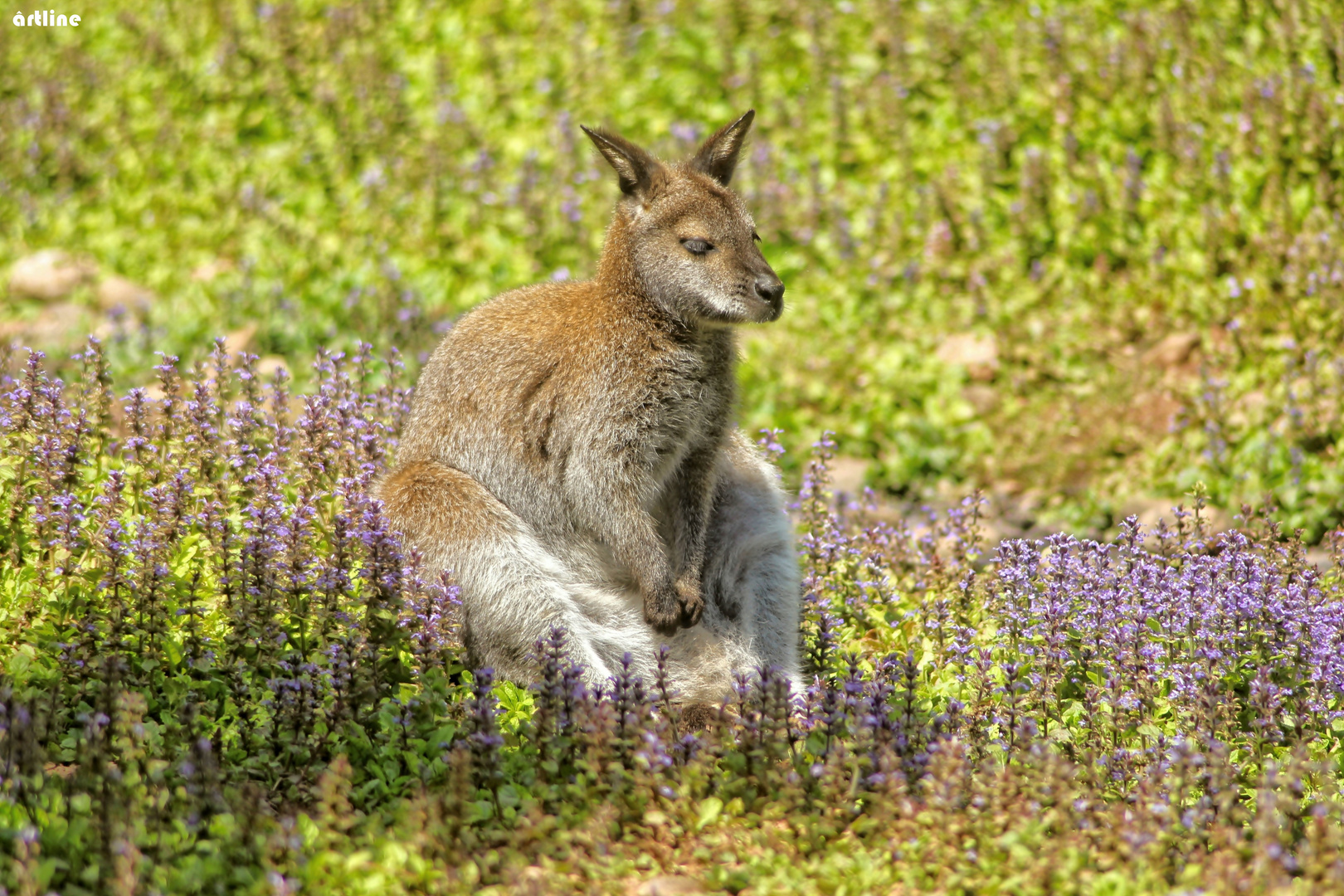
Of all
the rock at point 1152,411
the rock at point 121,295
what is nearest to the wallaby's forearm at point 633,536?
the rock at point 1152,411

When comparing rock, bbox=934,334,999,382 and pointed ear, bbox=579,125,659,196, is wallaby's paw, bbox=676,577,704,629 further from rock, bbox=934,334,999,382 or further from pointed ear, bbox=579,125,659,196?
rock, bbox=934,334,999,382

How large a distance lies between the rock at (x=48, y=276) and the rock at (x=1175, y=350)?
8.01m

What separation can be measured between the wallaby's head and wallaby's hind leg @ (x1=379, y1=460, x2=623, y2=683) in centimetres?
114

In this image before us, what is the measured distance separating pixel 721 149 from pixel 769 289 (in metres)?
0.80

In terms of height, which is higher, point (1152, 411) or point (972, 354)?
point (972, 354)

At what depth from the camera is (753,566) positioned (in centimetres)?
558

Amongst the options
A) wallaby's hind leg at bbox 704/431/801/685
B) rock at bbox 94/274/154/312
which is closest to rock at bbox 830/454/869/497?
wallaby's hind leg at bbox 704/431/801/685

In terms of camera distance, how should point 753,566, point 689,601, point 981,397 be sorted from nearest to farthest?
1. point 689,601
2. point 753,566
3. point 981,397

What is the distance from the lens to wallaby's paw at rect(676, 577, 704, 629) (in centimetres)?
526

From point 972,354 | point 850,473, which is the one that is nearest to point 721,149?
point 850,473

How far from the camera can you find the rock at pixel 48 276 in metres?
10.3

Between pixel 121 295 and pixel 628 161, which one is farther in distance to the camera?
pixel 121 295

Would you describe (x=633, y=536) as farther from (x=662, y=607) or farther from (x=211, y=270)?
(x=211, y=270)

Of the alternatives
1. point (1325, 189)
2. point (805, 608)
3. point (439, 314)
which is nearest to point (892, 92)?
point (1325, 189)
